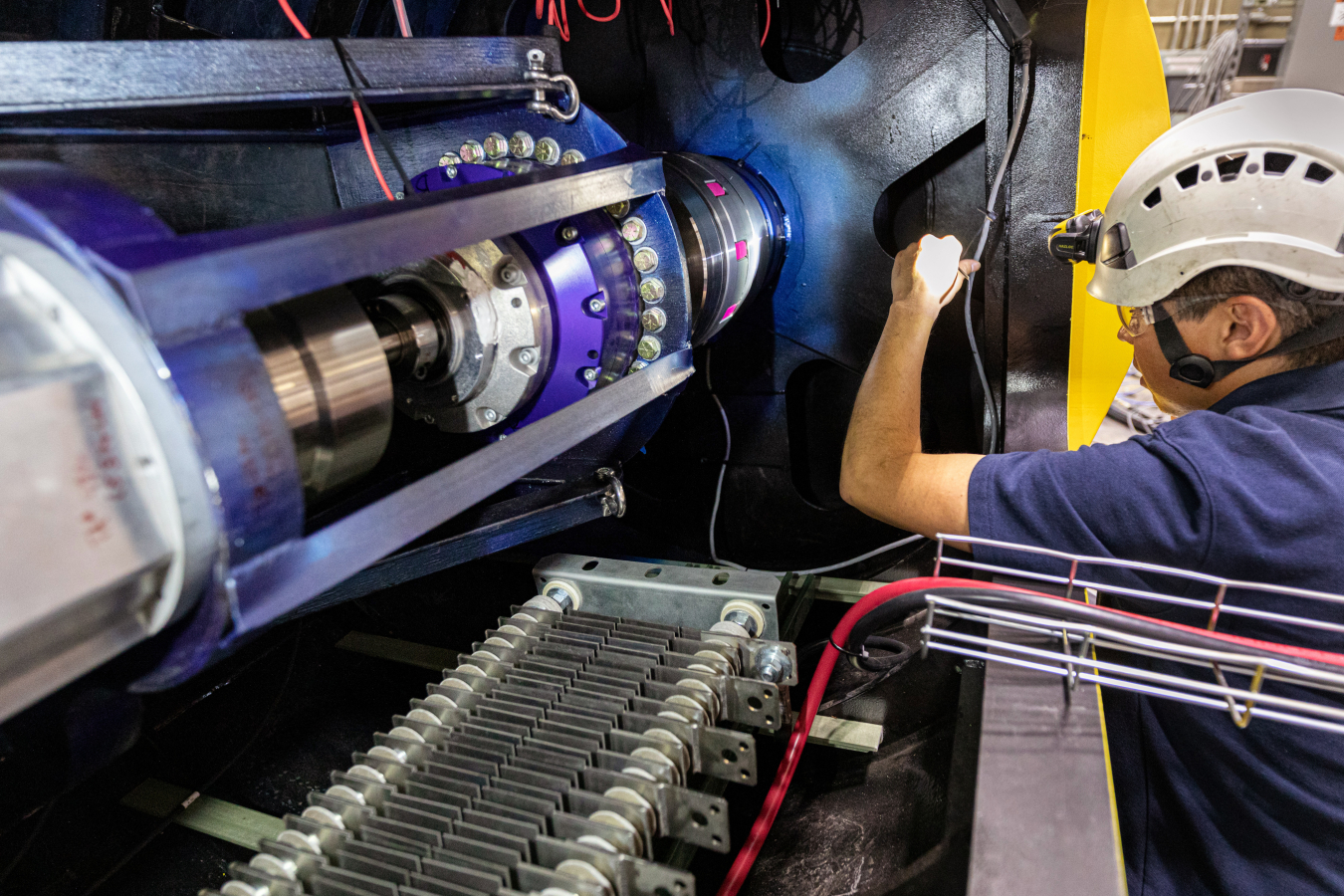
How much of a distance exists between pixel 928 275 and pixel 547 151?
26.6 inches

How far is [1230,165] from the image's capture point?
1.03 metres

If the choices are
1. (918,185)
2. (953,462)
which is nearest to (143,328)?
(953,462)

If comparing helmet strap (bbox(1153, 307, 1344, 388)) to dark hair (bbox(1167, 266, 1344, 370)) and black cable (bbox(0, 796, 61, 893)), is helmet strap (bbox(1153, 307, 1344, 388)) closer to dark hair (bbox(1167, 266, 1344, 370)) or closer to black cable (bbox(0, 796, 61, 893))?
dark hair (bbox(1167, 266, 1344, 370))

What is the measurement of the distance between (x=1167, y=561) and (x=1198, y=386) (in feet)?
0.92

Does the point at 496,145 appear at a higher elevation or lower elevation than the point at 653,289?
higher

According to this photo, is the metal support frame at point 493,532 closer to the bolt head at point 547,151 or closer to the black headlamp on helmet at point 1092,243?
the bolt head at point 547,151

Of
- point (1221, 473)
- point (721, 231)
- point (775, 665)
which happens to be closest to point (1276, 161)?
point (1221, 473)

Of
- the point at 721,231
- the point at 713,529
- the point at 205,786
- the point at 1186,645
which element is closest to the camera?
the point at 1186,645

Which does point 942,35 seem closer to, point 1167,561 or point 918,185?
point 918,185

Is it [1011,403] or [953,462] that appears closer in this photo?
[953,462]

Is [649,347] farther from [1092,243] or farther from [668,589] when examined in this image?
[1092,243]

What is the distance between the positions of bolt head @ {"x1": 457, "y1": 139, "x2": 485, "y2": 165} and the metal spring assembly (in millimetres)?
613

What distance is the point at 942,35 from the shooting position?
1.50 m

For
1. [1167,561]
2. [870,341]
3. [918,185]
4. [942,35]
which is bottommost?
[1167,561]
